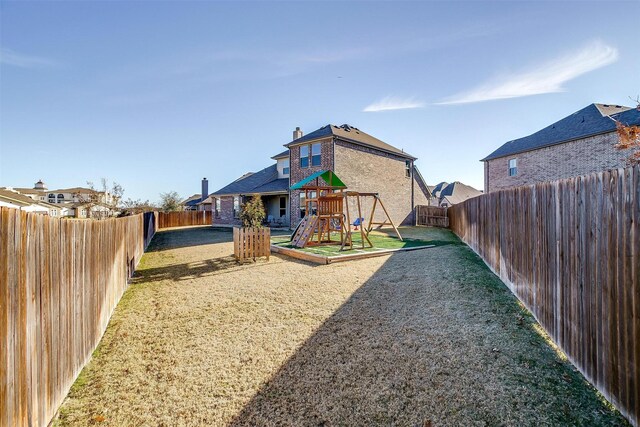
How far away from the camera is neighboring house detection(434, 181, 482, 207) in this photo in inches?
1663

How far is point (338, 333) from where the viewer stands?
14.5 feet

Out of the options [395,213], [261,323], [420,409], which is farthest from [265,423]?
[395,213]

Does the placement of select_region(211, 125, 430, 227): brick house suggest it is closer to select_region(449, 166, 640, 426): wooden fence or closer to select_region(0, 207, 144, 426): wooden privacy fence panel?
select_region(449, 166, 640, 426): wooden fence

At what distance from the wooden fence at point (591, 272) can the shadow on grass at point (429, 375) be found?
27 centimetres

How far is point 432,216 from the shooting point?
24062 millimetres

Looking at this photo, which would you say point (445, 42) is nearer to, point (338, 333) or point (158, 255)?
point (338, 333)

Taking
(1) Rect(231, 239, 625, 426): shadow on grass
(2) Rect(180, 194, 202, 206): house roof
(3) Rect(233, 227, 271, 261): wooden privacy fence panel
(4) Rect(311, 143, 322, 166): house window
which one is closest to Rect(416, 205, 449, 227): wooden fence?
(4) Rect(311, 143, 322, 166): house window

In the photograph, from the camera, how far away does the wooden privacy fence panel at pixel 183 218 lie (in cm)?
3244

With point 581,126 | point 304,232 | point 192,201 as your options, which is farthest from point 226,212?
point 192,201

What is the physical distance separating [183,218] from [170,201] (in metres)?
8.37

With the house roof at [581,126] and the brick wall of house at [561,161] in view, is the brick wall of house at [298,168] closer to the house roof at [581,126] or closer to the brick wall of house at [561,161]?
the brick wall of house at [561,161]

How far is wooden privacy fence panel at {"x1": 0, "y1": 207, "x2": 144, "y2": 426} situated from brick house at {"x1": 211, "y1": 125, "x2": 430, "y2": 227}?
16.6 metres

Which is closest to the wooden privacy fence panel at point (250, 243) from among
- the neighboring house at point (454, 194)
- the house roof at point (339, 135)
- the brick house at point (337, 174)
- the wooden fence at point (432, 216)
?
the brick house at point (337, 174)

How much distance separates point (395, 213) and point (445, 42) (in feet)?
45.8
